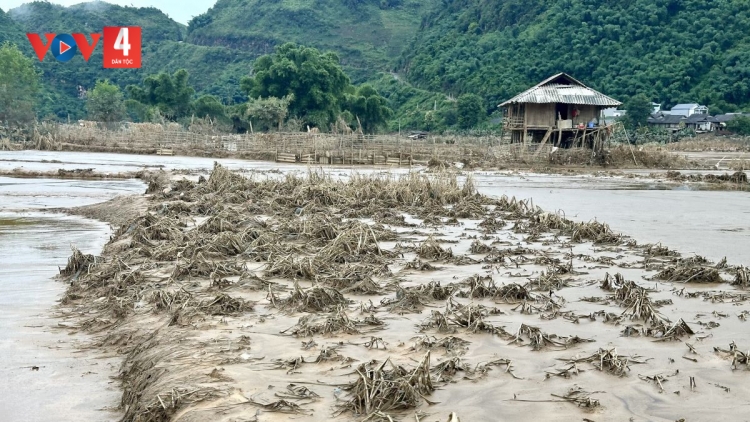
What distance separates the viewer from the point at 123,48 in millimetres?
79375

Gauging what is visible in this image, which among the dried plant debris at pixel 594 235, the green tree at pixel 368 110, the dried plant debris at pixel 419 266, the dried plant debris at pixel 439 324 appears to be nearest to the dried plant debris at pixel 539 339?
the dried plant debris at pixel 439 324

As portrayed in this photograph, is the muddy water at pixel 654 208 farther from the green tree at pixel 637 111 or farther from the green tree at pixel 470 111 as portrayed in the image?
the green tree at pixel 637 111

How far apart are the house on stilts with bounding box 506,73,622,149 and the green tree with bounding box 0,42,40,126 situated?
3602 centimetres

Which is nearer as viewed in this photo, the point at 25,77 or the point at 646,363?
the point at 646,363

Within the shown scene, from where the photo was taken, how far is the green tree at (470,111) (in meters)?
58.6

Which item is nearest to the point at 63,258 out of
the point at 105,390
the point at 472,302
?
the point at 105,390

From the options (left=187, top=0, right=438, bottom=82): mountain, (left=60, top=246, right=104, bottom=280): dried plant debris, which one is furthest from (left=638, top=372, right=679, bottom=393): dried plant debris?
(left=187, top=0, right=438, bottom=82): mountain

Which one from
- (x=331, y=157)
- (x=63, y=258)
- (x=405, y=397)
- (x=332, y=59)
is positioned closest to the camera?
(x=405, y=397)

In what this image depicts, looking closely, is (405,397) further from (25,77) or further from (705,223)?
(25,77)

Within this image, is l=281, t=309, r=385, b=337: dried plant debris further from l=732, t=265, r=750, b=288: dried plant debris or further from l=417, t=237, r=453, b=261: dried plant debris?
l=732, t=265, r=750, b=288: dried plant debris

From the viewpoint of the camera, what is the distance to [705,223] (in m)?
12.2

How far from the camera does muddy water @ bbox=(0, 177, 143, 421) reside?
427cm

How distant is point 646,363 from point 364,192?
30.8ft

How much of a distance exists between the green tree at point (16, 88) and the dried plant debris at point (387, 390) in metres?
54.0
